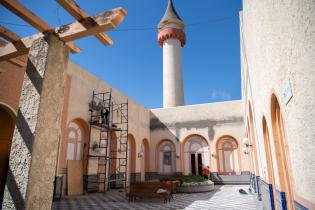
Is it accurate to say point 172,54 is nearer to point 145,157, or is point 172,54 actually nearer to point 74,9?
point 145,157

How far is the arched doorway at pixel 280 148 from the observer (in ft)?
12.1

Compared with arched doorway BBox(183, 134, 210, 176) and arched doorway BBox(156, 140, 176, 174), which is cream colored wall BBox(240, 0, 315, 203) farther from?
arched doorway BBox(156, 140, 176, 174)

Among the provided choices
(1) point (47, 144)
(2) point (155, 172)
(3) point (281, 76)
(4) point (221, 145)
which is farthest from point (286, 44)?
(2) point (155, 172)

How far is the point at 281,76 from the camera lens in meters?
2.86

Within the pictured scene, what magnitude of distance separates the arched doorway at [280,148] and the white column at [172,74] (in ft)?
62.3

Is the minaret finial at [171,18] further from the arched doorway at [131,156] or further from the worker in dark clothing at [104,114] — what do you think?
the worker in dark clothing at [104,114]

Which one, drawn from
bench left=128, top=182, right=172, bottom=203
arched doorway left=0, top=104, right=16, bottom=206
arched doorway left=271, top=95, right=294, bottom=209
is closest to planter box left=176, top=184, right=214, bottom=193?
bench left=128, top=182, right=172, bottom=203

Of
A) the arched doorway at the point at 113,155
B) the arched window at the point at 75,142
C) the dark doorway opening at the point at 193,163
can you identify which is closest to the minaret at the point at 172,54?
the dark doorway opening at the point at 193,163

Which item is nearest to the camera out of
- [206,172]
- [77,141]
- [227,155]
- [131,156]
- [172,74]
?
[77,141]

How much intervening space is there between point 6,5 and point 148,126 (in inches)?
636

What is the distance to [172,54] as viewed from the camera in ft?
80.7

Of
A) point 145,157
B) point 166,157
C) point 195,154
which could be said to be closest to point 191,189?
point 195,154

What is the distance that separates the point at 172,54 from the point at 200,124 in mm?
9585

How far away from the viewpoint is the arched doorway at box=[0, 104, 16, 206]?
722 centimetres
